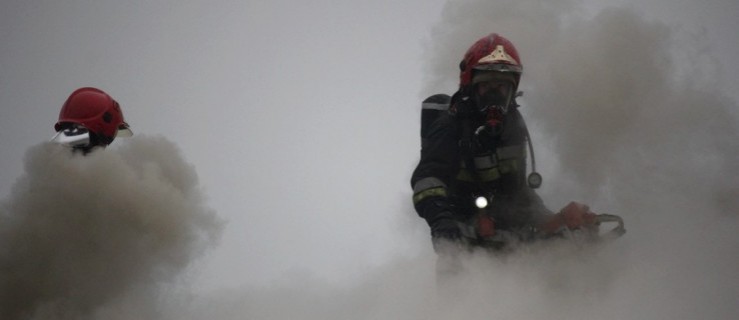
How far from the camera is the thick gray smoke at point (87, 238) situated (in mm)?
9023

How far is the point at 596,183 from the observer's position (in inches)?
440

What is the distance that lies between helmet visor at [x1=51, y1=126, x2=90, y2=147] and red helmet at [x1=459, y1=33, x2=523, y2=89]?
3.74 meters

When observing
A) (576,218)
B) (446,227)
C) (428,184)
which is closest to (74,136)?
(428,184)

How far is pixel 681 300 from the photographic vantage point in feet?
27.9

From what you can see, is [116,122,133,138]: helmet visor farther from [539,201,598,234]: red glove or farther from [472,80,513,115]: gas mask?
[539,201,598,234]: red glove

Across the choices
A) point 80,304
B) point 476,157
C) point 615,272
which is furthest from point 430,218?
point 80,304

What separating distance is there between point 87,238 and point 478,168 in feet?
12.4

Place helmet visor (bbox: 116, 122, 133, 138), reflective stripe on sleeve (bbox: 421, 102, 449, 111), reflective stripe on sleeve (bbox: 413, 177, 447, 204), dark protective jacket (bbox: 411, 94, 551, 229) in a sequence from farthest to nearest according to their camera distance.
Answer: helmet visor (bbox: 116, 122, 133, 138) → reflective stripe on sleeve (bbox: 421, 102, 449, 111) → dark protective jacket (bbox: 411, 94, 551, 229) → reflective stripe on sleeve (bbox: 413, 177, 447, 204)

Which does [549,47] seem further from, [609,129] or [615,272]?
[615,272]

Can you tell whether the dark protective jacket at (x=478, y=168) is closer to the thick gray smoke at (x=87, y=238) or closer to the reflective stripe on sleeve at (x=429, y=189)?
the reflective stripe on sleeve at (x=429, y=189)

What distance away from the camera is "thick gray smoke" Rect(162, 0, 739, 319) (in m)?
9.13

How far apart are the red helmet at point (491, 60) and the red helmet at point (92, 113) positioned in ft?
11.6

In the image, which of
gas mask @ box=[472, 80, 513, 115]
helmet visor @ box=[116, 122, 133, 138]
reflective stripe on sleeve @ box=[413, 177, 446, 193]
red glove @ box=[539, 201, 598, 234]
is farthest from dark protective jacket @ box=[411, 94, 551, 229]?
helmet visor @ box=[116, 122, 133, 138]

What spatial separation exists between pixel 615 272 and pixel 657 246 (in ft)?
3.00
